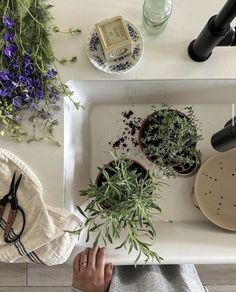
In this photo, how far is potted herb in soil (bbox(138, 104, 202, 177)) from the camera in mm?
1093

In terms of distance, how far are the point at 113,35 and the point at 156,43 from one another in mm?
125

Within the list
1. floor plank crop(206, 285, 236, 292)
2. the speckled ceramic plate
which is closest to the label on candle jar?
the speckled ceramic plate

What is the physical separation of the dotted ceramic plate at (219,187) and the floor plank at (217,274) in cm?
47

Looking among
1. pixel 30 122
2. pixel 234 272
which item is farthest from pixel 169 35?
pixel 234 272

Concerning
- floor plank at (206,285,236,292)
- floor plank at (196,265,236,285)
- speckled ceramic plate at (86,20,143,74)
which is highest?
speckled ceramic plate at (86,20,143,74)

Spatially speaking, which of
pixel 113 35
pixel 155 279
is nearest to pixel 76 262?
pixel 155 279

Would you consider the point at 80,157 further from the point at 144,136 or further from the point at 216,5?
the point at 216,5

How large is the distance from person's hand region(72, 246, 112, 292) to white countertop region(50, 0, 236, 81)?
443 millimetres

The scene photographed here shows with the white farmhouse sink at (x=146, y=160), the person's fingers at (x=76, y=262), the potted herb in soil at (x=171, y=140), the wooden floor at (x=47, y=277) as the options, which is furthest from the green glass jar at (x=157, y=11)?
the wooden floor at (x=47, y=277)

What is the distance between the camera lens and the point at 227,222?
44.2 inches

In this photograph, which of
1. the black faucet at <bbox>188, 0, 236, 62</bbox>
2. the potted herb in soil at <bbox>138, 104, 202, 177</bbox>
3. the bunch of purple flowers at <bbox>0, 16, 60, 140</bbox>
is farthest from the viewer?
the potted herb in soil at <bbox>138, 104, 202, 177</bbox>

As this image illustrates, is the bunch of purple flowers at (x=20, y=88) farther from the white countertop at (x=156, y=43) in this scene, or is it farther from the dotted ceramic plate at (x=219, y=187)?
the dotted ceramic plate at (x=219, y=187)

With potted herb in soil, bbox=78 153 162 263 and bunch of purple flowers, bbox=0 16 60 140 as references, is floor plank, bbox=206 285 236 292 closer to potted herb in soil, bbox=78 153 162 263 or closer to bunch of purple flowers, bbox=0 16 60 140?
potted herb in soil, bbox=78 153 162 263

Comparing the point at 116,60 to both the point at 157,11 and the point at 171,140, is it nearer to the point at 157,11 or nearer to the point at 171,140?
the point at 157,11
